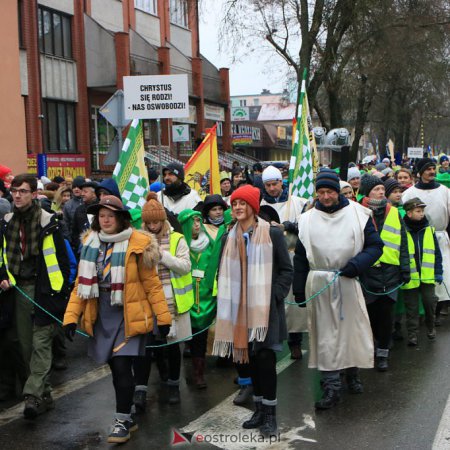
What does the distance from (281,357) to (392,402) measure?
182cm

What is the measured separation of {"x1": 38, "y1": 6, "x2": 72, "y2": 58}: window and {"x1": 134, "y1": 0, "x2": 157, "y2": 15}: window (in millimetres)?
5926

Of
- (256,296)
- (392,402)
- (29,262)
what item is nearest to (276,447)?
(256,296)

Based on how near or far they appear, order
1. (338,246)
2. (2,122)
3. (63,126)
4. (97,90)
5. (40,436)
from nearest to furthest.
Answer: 1. (40,436)
2. (338,246)
3. (2,122)
4. (63,126)
5. (97,90)

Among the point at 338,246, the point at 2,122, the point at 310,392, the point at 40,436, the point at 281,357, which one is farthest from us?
the point at 2,122

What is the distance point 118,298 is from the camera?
16.4ft

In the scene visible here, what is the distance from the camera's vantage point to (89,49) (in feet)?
89.8

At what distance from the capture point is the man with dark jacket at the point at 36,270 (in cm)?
573

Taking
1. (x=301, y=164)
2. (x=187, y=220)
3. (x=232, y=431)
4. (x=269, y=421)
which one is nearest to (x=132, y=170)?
(x=301, y=164)

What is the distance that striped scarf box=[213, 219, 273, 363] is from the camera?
16.6ft

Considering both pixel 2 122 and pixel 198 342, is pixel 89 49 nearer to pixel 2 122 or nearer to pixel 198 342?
pixel 2 122

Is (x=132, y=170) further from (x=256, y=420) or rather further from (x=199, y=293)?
(x=256, y=420)

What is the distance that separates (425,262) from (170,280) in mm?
3671

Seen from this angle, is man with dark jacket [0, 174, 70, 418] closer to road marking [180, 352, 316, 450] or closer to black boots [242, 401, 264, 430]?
road marking [180, 352, 316, 450]

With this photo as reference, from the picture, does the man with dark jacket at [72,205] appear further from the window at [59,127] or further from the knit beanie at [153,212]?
the window at [59,127]
